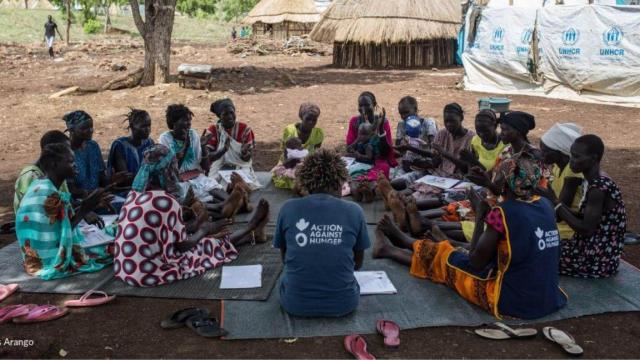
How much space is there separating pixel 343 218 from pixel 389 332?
Answer: 746mm

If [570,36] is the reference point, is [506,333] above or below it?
below

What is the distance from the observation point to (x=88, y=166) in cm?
520

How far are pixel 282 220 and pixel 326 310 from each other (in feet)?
2.09

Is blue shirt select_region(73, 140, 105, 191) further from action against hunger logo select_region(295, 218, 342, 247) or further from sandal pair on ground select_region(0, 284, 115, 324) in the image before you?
action against hunger logo select_region(295, 218, 342, 247)

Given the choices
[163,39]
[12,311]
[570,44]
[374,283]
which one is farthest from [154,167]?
[570,44]

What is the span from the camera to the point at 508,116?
491 centimetres

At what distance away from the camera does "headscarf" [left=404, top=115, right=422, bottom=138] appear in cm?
640

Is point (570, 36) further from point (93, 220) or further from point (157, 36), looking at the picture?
point (93, 220)

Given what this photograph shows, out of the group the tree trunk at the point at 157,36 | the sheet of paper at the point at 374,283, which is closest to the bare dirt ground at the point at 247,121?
the sheet of paper at the point at 374,283

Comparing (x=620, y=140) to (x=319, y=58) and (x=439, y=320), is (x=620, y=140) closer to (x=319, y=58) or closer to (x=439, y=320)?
(x=439, y=320)

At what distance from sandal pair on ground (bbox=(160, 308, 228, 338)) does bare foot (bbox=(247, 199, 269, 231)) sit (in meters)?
1.14

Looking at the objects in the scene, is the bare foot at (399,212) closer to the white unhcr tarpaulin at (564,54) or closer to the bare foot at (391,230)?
the bare foot at (391,230)

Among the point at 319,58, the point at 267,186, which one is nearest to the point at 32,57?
the point at 319,58

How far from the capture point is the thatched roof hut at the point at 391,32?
66.8ft
